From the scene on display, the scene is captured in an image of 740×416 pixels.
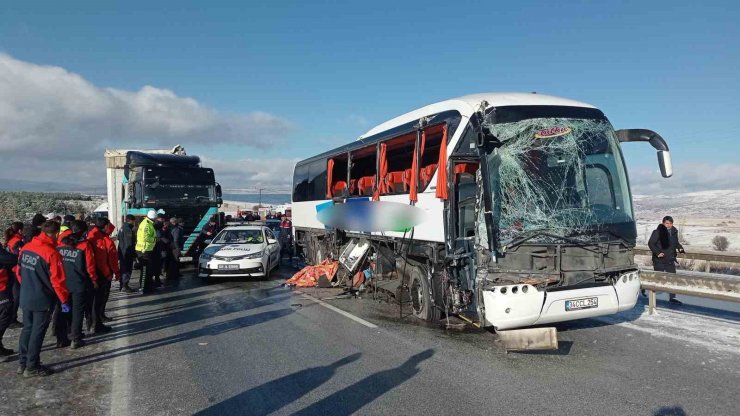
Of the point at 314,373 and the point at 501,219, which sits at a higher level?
the point at 501,219

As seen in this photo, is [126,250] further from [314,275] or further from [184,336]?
[184,336]

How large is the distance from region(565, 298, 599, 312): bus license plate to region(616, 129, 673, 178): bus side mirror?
2190 mm

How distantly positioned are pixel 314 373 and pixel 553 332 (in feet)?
9.71

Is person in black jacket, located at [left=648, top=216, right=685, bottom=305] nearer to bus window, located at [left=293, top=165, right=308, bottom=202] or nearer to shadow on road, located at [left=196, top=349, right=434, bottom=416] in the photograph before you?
shadow on road, located at [left=196, top=349, right=434, bottom=416]

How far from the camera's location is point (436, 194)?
7660 mm

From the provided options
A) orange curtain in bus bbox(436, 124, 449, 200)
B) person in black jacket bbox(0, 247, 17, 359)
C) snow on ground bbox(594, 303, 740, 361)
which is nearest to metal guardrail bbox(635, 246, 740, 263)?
snow on ground bbox(594, 303, 740, 361)

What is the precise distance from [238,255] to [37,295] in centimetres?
764

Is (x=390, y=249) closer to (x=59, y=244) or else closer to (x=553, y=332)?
(x=553, y=332)

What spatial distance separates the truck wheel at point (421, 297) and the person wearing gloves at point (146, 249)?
634 centimetres

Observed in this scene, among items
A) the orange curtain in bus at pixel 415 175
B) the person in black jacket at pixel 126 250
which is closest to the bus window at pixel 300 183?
the person in black jacket at pixel 126 250

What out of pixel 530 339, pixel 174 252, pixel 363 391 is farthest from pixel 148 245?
pixel 530 339

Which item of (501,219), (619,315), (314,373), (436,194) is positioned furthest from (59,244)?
(619,315)

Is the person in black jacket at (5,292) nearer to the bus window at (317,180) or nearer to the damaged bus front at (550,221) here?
the damaged bus front at (550,221)

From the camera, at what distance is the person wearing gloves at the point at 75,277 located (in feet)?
23.4
